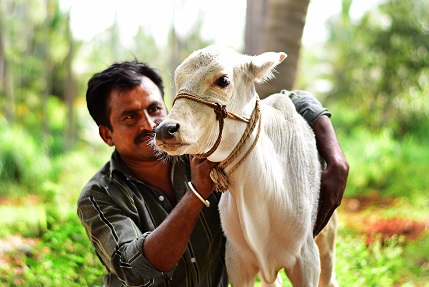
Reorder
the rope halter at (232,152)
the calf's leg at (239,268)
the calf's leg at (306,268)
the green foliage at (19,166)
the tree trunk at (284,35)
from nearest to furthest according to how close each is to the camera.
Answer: the rope halter at (232,152) → the calf's leg at (306,268) → the calf's leg at (239,268) → the tree trunk at (284,35) → the green foliage at (19,166)

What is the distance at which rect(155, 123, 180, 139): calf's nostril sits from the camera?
197cm

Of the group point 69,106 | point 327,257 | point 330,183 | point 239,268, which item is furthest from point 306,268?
point 69,106

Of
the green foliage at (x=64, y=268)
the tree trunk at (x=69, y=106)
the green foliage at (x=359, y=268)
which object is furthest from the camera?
the tree trunk at (x=69, y=106)

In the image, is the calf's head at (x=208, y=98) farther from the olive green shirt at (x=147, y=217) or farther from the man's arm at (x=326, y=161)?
the olive green shirt at (x=147, y=217)

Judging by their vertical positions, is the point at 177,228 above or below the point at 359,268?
above

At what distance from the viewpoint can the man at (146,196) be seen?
2590 millimetres

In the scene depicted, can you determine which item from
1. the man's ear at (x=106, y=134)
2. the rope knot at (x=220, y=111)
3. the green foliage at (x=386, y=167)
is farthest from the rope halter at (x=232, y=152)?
the green foliage at (x=386, y=167)

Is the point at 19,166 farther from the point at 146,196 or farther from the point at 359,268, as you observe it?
the point at 146,196

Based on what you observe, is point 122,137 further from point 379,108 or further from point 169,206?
point 379,108

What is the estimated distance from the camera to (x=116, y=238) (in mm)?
2730

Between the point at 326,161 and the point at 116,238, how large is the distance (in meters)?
1.13

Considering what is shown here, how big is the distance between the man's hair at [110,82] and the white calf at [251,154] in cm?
74

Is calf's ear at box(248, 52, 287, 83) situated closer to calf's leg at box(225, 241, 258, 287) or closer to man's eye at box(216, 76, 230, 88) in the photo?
man's eye at box(216, 76, 230, 88)

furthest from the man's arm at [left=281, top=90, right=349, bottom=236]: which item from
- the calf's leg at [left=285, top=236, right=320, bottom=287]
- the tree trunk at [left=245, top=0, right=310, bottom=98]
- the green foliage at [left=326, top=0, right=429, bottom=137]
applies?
the green foliage at [left=326, top=0, right=429, bottom=137]
